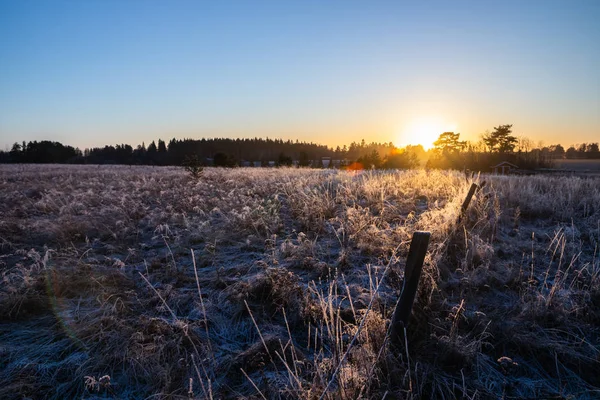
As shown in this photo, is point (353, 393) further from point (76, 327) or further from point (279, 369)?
point (76, 327)

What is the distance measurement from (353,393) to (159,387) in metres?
1.59

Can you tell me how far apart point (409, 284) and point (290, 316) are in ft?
4.67

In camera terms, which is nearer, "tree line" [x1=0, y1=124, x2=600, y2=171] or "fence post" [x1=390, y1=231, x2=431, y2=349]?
"fence post" [x1=390, y1=231, x2=431, y2=349]

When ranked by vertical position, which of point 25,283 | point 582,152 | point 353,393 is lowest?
point 353,393

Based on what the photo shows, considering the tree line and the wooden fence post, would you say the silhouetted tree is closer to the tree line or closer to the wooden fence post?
the tree line

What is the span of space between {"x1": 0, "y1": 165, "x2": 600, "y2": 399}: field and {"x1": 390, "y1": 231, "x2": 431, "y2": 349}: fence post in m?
0.13

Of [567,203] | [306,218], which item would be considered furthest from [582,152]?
[306,218]

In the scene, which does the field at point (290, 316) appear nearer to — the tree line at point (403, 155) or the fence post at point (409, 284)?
the fence post at point (409, 284)

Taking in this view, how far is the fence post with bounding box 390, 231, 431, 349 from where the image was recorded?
2570 mm

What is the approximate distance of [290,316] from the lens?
3408 mm

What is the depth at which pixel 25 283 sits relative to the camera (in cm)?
354

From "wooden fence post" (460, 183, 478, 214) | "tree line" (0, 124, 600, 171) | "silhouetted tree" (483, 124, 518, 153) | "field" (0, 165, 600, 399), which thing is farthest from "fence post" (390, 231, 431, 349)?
"silhouetted tree" (483, 124, 518, 153)

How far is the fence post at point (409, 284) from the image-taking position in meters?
2.57

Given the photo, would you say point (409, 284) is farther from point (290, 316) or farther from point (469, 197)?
point (469, 197)
